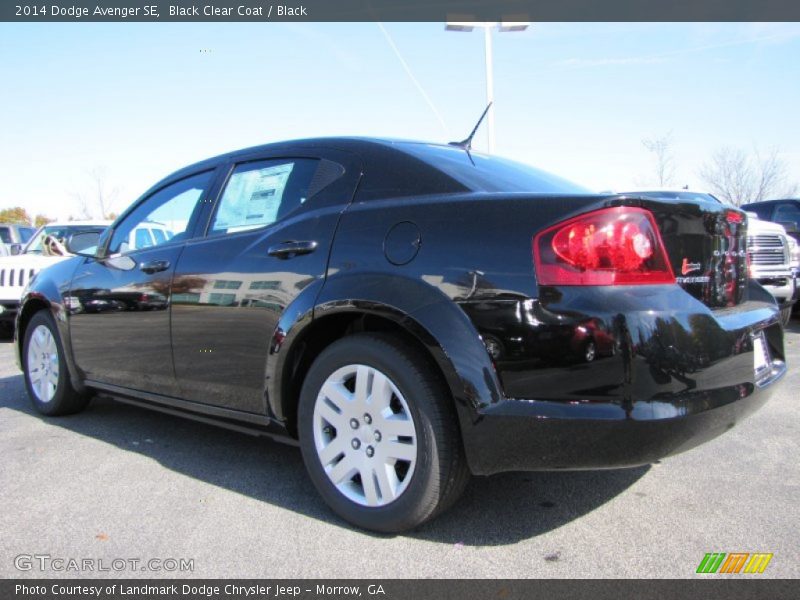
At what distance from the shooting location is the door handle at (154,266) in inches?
142

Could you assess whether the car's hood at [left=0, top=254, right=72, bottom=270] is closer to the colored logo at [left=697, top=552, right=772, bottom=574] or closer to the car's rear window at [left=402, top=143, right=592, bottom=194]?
the car's rear window at [left=402, top=143, right=592, bottom=194]

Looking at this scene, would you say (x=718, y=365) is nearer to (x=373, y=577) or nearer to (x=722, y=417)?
(x=722, y=417)

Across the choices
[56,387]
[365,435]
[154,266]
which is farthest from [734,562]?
[56,387]

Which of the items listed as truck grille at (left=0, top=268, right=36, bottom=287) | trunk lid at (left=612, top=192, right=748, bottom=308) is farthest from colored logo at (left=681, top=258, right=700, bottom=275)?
truck grille at (left=0, top=268, right=36, bottom=287)

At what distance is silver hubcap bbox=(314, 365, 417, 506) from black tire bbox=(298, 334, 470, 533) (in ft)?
0.10

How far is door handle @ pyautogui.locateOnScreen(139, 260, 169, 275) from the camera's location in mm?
3598

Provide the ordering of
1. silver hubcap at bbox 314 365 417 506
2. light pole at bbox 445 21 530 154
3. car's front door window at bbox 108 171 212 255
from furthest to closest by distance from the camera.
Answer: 1. light pole at bbox 445 21 530 154
2. car's front door window at bbox 108 171 212 255
3. silver hubcap at bbox 314 365 417 506

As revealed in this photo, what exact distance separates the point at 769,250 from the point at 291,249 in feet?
24.8

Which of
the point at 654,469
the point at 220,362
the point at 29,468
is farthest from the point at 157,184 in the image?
the point at 654,469

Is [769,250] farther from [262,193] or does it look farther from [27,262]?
[27,262]

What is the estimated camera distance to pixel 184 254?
3510 mm

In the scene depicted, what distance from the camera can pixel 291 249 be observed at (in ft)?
9.60

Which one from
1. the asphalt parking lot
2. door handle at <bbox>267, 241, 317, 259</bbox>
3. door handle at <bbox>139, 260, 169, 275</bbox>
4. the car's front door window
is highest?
the car's front door window

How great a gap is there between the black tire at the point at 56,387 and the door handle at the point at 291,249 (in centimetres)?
224
